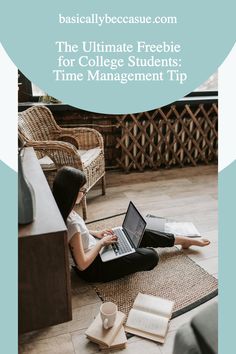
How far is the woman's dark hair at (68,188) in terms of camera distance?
4.68ft

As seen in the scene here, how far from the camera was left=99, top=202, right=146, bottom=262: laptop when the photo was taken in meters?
1.71

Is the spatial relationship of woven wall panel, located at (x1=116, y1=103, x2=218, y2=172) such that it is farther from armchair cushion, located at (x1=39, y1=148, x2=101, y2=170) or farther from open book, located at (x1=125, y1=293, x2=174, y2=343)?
open book, located at (x1=125, y1=293, x2=174, y2=343)

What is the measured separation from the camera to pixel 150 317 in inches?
61.9

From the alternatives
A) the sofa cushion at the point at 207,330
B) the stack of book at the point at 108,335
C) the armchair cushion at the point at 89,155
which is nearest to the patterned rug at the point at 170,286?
the stack of book at the point at 108,335

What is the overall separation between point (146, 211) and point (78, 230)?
1.15 m

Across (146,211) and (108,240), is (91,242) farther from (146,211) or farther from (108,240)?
(146,211)

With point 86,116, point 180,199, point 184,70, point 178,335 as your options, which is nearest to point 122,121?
point 86,116

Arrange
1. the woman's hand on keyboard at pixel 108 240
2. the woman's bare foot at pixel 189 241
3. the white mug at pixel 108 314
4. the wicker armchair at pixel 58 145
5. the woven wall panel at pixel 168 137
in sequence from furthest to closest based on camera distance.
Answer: the woven wall panel at pixel 168 137 → the wicker armchair at pixel 58 145 → the woman's bare foot at pixel 189 241 → the woman's hand on keyboard at pixel 108 240 → the white mug at pixel 108 314

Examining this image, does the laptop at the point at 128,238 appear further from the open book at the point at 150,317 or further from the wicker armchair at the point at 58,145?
the wicker armchair at the point at 58,145

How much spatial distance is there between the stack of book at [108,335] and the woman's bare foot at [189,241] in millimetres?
668

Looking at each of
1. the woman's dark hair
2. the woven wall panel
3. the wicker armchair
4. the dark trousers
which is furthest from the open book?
the woven wall panel

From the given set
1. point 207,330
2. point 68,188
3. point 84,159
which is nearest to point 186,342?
point 207,330

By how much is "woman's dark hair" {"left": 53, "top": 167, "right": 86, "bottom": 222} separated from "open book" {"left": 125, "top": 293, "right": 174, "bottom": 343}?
57cm
